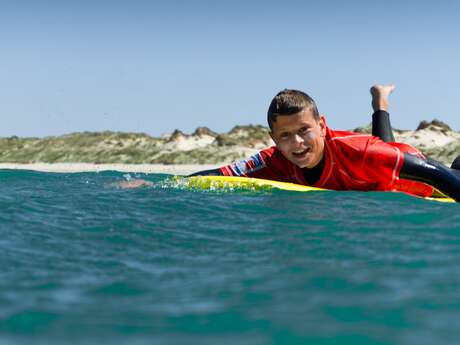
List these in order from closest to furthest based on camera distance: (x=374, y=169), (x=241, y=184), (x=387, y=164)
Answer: (x=387, y=164) < (x=374, y=169) < (x=241, y=184)

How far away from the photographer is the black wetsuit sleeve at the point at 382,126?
780cm

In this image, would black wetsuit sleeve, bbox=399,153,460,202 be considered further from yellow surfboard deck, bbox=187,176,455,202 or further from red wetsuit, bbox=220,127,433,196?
yellow surfboard deck, bbox=187,176,455,202

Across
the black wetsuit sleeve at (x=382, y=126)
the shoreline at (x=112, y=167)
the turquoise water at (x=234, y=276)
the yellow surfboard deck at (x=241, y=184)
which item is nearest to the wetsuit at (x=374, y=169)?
the yellow surfboard deck at (x=241, y=184)

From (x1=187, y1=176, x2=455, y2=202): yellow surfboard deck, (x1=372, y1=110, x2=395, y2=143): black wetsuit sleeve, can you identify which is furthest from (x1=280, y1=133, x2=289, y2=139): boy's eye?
(x1=372, y1=110, x2=395, y2=143): black wetsuit sleeve

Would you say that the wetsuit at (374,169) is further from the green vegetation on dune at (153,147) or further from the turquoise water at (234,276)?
the green vegetation on dune at (153,147)

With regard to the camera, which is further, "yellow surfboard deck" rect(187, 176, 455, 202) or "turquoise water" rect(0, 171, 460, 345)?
"yellow surfboard deck" rect(187, 176, 455, 202)

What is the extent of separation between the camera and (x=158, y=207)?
230 inches

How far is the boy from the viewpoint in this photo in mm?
5996

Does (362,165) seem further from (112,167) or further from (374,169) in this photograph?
(112,167)

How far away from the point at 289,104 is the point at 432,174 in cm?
179

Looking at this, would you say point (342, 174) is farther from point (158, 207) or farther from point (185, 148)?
point (185, 148)

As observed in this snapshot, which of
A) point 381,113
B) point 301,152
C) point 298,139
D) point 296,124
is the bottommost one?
point 301,152

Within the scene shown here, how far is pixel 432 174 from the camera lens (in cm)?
633

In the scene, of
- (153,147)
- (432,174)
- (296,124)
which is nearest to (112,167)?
(153,147)
